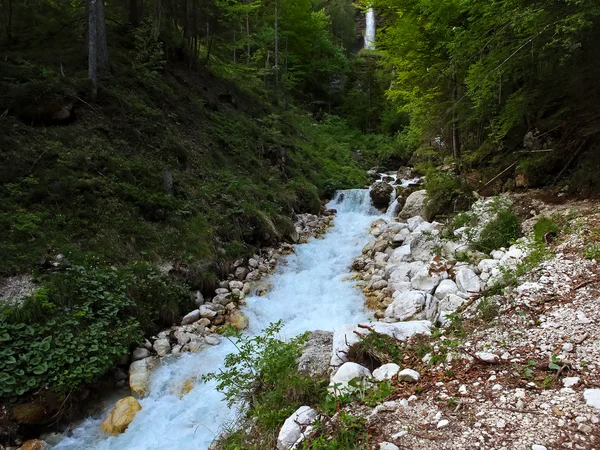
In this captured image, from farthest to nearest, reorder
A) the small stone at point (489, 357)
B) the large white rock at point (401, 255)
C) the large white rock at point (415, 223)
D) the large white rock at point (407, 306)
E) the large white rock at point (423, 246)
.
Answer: the large white rock at point (415, 223) < the large white rock at point (401, 255) < the large white rock at point (423, 246) < the large white rock at point (407, 306) < the small stone at point (489, 357)

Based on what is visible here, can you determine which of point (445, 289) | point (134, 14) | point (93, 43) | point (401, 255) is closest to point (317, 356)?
point (445, 289)

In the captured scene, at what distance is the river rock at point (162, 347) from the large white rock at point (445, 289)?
4497mm

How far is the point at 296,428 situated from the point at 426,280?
4.15 meters

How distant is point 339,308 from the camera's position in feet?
23.1

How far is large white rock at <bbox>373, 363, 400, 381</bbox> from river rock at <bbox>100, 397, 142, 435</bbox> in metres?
3.35

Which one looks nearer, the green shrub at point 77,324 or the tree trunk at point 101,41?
the green shrub at point 77,324

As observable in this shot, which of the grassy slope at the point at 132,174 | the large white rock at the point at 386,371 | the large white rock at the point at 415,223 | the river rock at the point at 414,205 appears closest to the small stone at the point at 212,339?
the grassy slope at the point at 132,174

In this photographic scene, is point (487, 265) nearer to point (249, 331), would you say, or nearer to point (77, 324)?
point (249, 331)

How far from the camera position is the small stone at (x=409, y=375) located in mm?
3098

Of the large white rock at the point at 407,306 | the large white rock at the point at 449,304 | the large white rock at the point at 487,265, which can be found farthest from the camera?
the large white rock at the point at 407,306

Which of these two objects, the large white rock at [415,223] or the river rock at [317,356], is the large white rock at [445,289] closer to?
the river rock at [317,356]

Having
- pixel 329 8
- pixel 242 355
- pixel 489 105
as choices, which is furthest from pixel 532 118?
pixel 329 8

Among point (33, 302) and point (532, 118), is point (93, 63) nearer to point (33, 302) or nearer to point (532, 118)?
point (33, 302)

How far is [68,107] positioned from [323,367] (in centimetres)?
902
